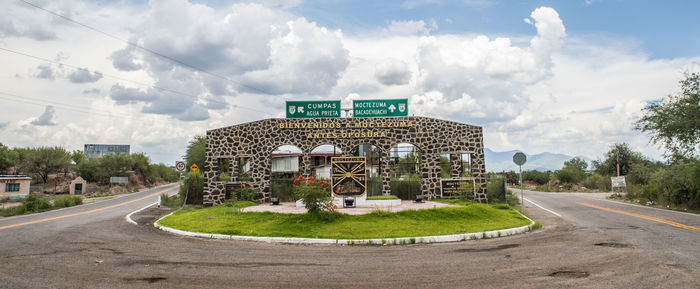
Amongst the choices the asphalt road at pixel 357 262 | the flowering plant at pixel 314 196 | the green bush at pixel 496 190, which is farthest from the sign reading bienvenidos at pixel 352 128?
the asphalt road at pixel 357 262

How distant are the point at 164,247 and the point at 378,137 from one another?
49.7 feet

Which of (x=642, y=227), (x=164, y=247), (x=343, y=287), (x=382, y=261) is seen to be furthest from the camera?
(x=642, y=227)

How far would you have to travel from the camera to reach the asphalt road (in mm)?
7410

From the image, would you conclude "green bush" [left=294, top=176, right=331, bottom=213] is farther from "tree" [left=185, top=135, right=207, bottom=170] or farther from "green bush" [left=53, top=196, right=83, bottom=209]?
"tree" [left=185, top=135, right=207, bottom=170]

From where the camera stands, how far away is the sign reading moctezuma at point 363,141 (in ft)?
78.7

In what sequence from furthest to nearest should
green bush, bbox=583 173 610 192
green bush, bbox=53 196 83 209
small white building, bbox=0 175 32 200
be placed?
green bush, bbox=583 173 610 192 < small white building, bbox=0 175 32 200 < green bush, bbox=53 196 83 209

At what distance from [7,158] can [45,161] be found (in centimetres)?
429

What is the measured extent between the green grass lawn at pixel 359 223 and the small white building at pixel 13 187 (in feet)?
119

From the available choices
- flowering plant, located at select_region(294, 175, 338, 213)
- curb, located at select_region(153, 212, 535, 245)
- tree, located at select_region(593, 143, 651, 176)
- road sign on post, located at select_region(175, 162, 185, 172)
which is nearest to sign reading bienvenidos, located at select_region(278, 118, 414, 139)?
road sign on post, located at select_region(175, 162, 185, 172)

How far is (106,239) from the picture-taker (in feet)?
41.0

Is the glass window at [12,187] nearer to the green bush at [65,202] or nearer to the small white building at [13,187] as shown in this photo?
the small white building at [13,187]

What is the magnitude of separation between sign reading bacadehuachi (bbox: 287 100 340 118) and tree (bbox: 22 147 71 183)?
53.5 meters

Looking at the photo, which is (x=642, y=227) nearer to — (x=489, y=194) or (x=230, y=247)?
(x=489, y=194)

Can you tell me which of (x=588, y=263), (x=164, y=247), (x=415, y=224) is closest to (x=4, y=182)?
(x=164, y=247)
